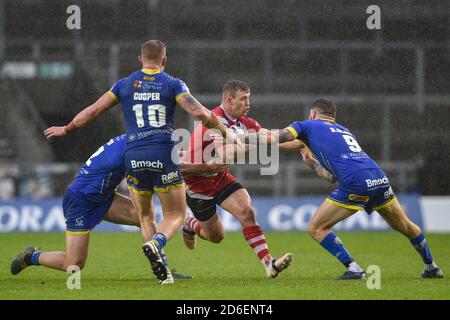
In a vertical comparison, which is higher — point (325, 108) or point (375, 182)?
point (325, 108)

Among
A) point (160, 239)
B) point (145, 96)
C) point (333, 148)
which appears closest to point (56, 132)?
point (145, 96)

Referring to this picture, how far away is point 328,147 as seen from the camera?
340 inches

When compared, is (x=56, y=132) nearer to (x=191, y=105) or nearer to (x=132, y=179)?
(x=132, y=179)

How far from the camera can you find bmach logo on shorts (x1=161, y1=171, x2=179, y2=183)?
314 inches

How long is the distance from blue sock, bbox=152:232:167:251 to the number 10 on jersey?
986 mm

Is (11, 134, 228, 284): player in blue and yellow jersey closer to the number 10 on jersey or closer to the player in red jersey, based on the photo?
the number 10 on jersey

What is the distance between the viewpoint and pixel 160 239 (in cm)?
772

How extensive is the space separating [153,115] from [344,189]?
6.63 ft

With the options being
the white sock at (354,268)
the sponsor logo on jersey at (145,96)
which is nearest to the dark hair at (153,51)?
the sponsor logo on jersey at (145,96)

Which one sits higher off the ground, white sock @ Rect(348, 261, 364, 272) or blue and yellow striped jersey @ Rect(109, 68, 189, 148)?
blue and yellow striped jersey @ Rect(109, 68, 189, 148)

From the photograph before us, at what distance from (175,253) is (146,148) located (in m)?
4.85

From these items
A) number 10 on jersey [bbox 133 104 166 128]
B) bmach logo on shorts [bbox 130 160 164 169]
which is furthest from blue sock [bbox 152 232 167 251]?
number 10 on jersey [bbox 133 104 166 128]
